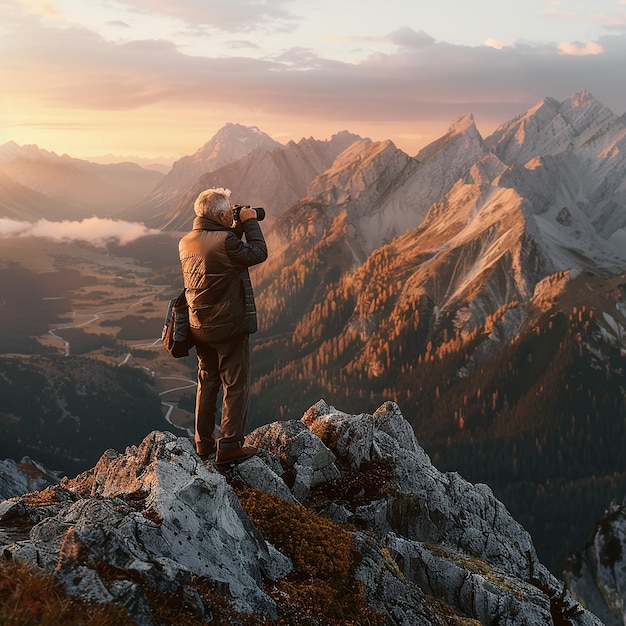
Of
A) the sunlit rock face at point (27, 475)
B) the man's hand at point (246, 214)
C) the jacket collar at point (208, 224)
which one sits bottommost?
the sunlit rock face at point (27, 475)

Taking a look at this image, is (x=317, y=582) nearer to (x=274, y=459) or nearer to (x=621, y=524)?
(x=274, y=459)

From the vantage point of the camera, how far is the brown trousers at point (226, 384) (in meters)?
17.2

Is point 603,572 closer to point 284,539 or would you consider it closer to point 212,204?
point 284,539

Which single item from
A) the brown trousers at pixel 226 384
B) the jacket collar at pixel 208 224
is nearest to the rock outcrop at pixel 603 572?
the brown trousers at pixel 226 384

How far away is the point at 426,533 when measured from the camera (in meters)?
22.3

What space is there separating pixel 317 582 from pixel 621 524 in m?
213

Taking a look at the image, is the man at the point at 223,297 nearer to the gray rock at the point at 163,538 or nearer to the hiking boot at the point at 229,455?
the hiking boot at the point at 229,455

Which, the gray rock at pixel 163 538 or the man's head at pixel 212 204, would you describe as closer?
the gray rock at pixel 163 538

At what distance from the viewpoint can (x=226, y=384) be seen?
1741cm

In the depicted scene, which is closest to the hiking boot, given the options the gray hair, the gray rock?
the gray rock

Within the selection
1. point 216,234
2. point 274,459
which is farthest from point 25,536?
point 274,459

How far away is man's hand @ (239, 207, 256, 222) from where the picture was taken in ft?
52.5

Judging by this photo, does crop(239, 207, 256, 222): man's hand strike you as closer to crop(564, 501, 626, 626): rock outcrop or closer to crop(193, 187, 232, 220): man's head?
crop(193, 187, 232, 220): man's head

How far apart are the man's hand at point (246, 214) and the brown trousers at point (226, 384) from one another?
3227 mm
